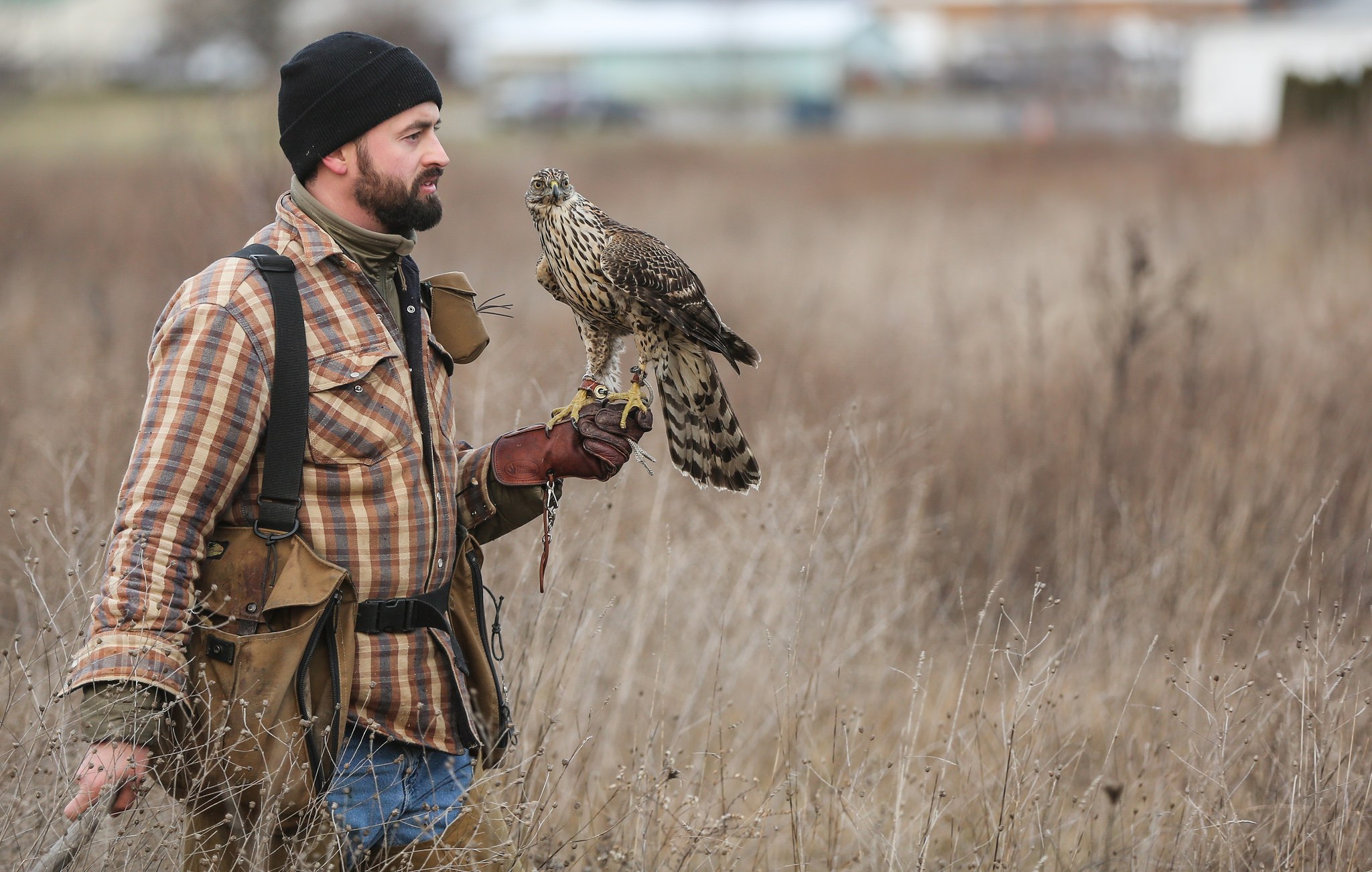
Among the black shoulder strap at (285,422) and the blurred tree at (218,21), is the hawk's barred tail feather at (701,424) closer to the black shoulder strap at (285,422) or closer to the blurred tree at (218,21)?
the black shoulder strap at (285,422)

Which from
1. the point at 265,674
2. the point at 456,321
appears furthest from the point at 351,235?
the point at 265,674

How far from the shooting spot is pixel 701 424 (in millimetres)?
3307

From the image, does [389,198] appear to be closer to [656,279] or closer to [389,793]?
[656,279]

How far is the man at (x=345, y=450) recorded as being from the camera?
2326 millimetres

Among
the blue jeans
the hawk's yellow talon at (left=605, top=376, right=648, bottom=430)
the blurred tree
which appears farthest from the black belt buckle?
Answer: the blurred tree

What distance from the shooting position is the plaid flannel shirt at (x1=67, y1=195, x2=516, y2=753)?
231 centimetres

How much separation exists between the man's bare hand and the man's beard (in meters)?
1.14

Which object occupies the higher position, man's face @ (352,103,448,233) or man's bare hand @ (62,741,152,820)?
man's face @ (352,103,448,233)

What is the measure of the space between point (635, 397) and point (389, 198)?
2.48 feet

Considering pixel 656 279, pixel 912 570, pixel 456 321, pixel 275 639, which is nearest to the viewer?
pixel 275 639

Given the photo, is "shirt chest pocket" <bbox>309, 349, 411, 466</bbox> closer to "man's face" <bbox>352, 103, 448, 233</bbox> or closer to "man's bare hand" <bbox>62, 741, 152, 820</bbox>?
"man's face" <bbox>352, 103, 448, 233</bbox>

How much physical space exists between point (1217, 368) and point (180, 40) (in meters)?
35.7

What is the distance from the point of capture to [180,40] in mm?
36156

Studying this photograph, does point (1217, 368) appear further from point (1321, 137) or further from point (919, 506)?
point (1321, 137)
